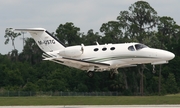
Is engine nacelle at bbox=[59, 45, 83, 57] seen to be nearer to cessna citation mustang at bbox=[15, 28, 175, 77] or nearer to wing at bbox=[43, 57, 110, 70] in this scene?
cessna citation mustang at bbox=[15, 28, 175, 77]

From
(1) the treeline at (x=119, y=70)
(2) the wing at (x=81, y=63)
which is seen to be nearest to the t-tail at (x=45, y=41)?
(2) the wing at (x=81, y=63)

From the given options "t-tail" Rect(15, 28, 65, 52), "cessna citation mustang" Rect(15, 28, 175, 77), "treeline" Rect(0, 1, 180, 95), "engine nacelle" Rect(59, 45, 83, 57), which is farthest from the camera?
"treeline" Rect(0, 1, 180, 95)

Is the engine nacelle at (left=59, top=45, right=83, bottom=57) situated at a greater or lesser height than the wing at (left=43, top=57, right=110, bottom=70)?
greater

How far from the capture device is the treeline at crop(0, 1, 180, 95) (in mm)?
84375

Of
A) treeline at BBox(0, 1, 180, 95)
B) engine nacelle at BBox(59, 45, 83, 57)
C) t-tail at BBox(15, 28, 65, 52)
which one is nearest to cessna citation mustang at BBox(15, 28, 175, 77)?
engine nacelle at BBox(59, 45, 83, 57)

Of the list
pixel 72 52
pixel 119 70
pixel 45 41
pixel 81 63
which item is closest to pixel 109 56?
pixel 81 63

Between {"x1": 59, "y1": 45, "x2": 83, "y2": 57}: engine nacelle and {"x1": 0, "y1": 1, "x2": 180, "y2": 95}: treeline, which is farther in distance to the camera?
{"x1": 0, "y1": 1, "x2": 180, "y2": 95}: treeline

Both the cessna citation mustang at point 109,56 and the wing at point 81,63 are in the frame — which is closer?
the cessna citation mustang at point 109,56

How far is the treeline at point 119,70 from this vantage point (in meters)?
84.4

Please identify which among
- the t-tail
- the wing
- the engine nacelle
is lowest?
the wing

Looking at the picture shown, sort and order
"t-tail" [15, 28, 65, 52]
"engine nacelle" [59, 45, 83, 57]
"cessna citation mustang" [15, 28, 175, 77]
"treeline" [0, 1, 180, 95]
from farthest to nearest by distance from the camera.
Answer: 1. "treeline" [0, 1, 180, 95]
2. "t-tail" [15, 28, 65, 52]
3. "engine nacelle" [59, 45, 83, 57]
4. "cessna citation mustang" [15, 28, 175, 77]

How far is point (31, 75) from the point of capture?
9131 cm

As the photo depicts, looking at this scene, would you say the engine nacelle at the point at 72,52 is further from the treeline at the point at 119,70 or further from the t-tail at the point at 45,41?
the treeline at the point at 119,70

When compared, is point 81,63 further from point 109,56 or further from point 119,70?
point 119,70
